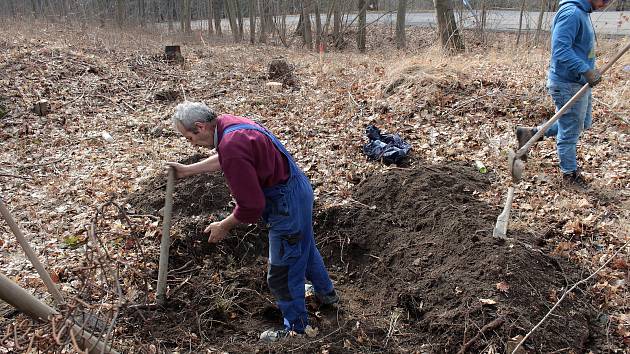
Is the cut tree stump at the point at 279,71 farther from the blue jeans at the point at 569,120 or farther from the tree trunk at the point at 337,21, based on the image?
the blue jeans at the point at 569,120

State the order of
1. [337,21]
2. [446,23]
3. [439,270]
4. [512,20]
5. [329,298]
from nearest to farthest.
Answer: [329,298], [439,270], [446,23], [337,21], [512,20]

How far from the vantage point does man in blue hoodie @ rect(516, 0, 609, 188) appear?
179 inches

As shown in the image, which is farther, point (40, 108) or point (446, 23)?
point (446, 23)

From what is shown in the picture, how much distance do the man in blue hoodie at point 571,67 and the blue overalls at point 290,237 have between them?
2779mm

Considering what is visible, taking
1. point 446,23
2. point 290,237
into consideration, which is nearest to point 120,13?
point 446,23

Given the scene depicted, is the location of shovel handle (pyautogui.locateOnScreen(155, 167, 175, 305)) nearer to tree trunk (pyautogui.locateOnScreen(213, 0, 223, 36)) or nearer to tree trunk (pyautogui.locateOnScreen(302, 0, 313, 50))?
tree trunk (pyautogui.locateOnScreen(302, 0, 313, 50))

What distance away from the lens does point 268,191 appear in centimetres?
313

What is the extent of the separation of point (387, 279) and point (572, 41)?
2.95 metres

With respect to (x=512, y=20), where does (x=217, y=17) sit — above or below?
above

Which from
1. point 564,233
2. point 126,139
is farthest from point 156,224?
point 564,233

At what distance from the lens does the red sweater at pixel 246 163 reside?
282 centimetres

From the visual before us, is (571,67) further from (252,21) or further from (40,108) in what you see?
(252,21)

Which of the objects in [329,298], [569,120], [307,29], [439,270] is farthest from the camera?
[307,29]

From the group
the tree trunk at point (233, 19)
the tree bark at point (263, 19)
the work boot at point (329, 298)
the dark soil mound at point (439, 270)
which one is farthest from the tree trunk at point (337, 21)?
the work boot at point (329, 298)
